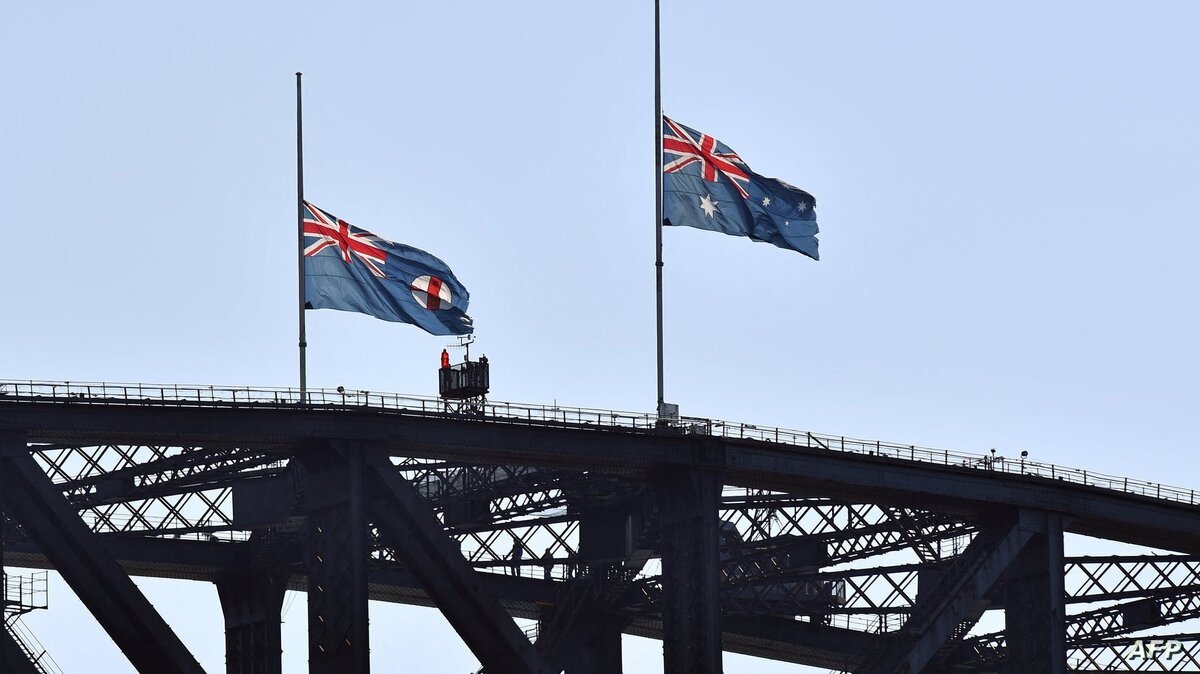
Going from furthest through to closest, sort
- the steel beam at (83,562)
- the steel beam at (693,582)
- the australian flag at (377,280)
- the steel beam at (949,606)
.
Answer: the steel beam at (949,606), the steel beam at (693,582), the australian flag at (377,280), the steel beam at (83,562)

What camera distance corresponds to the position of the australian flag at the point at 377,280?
9006 cm

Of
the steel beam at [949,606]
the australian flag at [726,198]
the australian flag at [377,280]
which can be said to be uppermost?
the australian flag at [726,198]

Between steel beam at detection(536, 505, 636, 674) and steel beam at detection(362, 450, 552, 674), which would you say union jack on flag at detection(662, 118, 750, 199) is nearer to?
steel beam at detection(536, 505, 636, 674)

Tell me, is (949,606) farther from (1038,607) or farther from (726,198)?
(726,198)

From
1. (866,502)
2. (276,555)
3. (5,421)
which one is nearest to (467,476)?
(276,555)

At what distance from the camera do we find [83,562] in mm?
83000

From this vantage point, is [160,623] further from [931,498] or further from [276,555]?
[931,498]

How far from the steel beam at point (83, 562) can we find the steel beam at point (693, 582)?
62.8 ft

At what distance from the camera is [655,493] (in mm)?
94875

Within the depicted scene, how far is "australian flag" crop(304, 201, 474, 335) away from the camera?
295ft

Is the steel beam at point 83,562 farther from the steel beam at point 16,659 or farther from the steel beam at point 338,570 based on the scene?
the steel beam at point 338,570

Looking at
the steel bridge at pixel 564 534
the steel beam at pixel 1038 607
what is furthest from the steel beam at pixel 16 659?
the steel beam at pixel 1038 607

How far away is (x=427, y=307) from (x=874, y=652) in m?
24.5

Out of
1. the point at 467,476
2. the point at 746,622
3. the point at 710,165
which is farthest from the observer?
the point at 746,622
